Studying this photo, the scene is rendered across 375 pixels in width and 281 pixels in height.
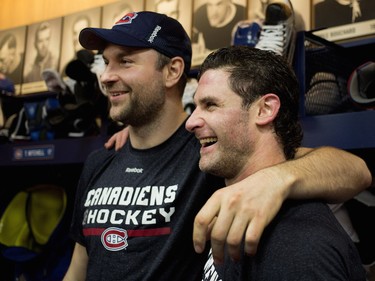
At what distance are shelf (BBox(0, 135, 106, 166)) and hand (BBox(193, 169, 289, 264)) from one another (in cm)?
98

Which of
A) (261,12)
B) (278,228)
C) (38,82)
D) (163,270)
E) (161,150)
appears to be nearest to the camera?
(278,228)

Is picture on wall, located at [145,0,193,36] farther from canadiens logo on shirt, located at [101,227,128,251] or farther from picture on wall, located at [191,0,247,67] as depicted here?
canadiens logo on shirt, located at [101,227,128,251]

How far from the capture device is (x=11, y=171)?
230 cm

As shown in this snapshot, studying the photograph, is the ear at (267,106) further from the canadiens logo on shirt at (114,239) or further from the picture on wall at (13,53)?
the picture on wall at (13,53)

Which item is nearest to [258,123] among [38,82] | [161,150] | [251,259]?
[251,259]

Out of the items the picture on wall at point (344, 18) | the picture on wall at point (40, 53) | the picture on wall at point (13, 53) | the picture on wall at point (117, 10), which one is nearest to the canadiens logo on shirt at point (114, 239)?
the picture on wall at point (344, 18)

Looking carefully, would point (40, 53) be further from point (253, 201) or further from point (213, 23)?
point (253, 201)

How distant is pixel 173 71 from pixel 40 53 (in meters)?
1.85

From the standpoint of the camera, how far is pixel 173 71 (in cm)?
113

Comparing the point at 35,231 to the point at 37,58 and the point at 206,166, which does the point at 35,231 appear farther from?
the point at 206,166

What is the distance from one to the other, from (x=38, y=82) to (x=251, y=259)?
2360mm

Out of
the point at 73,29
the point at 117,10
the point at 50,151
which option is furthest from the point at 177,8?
the point at 50,151

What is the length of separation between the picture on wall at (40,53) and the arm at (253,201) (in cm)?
225

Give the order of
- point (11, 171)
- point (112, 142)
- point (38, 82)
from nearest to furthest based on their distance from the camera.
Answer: point (112, 142)
point (11, 171)
point (38, 82)
